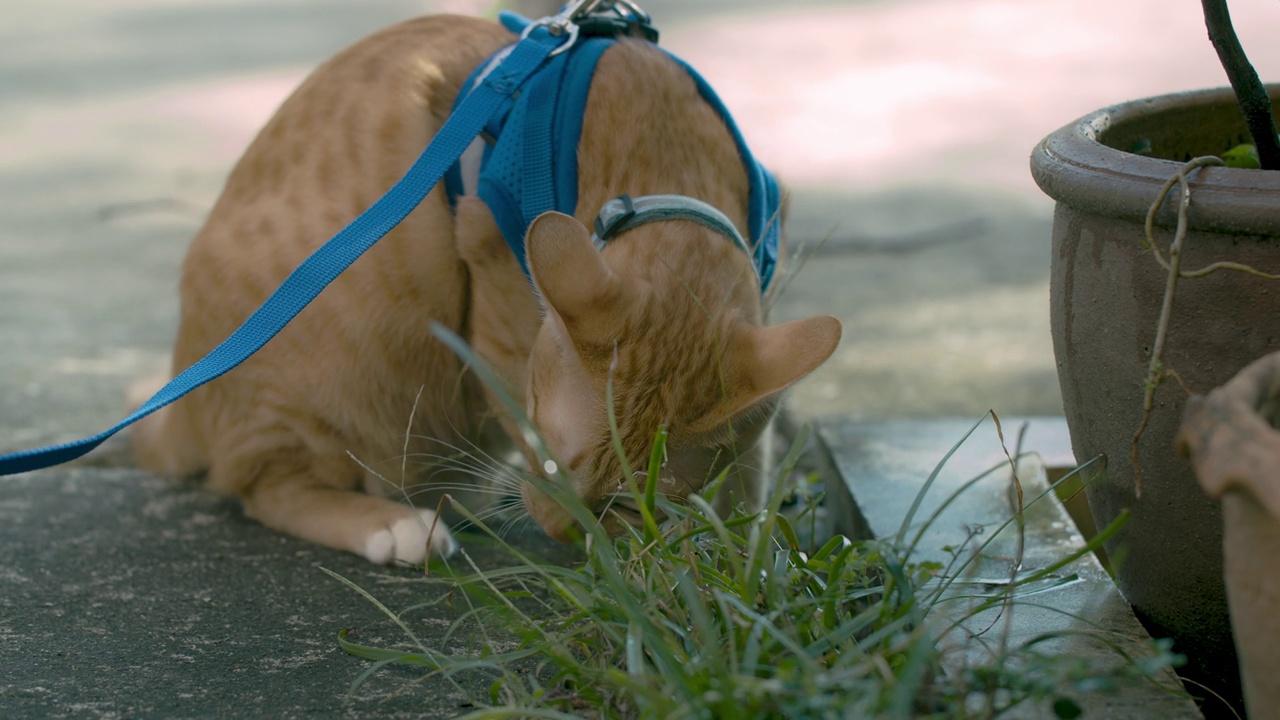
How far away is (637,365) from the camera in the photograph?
6.95ft

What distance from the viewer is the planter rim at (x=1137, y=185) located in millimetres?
1666

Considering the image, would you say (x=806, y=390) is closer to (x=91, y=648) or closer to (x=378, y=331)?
(x=378, y=331)

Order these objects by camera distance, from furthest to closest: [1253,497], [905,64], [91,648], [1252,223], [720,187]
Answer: [905,64] < [720,187] < [91,648] < [1252,223] < [1253,497]

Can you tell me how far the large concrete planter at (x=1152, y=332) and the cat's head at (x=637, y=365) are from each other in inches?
16.5

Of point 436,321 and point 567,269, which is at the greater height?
point 567,269

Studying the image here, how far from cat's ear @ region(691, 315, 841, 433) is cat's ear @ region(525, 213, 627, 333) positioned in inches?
10.8

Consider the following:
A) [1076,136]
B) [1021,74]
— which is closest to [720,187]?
[1076,136]

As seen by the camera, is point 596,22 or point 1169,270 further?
point 596,22

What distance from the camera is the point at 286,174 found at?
291cm

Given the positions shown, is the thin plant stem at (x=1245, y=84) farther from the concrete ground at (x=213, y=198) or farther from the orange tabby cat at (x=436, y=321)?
the concrete ground at (x=213, y=198)

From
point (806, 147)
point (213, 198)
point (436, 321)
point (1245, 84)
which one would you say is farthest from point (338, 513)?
point (806, 147)

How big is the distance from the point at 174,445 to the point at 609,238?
57.7 inches

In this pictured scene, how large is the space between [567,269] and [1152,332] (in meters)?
0.92

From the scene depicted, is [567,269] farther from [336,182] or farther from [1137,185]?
[336,182]
